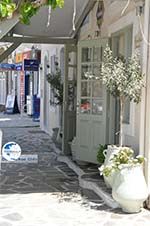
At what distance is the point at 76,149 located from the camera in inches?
358

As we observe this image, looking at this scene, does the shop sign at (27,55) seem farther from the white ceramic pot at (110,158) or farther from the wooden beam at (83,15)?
the white ceramic pot at (110,158)

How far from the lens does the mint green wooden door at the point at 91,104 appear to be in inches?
326

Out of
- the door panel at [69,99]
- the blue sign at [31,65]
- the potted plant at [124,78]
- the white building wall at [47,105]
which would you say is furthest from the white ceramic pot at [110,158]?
the blue sign at [31,65]

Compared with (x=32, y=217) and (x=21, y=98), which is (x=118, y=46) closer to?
(x=32, y=217)

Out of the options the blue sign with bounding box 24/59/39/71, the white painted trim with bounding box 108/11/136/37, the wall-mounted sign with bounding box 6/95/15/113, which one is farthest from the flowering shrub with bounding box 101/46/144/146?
the wall-mounted sign with bounding box 6/95/15/113

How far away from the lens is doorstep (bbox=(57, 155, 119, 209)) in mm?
6137

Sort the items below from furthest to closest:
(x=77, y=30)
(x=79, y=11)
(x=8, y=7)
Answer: (x=77, y=30), (x=79, y=11), (x=8, y=7)

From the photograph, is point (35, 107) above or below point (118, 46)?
below

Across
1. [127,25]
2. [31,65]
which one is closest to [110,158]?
[127,25]

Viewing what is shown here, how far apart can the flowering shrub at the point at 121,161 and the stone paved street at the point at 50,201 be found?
52 cm

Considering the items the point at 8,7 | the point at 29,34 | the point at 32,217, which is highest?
the point at 29,34

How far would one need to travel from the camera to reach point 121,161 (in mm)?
5762

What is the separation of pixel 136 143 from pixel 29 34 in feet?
18.1

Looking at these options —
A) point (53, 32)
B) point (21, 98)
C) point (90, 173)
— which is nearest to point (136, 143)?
point (90, 173)
